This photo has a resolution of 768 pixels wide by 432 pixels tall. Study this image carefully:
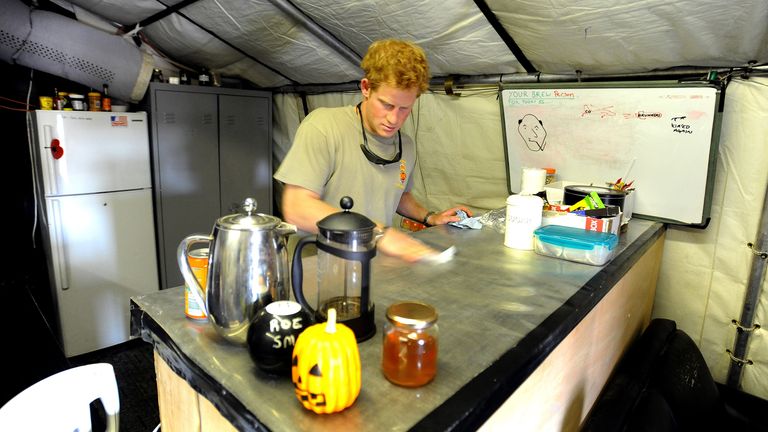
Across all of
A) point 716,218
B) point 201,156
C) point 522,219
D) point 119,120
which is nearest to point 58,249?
point 119,120

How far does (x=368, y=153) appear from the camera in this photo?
1595mm

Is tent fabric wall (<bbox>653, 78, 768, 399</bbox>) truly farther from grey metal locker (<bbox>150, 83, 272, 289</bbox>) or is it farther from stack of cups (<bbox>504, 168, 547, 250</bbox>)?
grey metal locker (<bbox>150, 83, 272, 289</bbox>)

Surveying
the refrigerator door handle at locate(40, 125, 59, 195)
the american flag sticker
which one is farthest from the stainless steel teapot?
the american flag sticker

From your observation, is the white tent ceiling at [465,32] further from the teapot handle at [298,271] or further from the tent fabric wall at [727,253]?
the teapot handle at [298,271]

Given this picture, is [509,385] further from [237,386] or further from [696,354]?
[696,354]

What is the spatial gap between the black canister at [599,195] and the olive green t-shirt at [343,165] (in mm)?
643

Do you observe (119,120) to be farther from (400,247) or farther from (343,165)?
(400,247)

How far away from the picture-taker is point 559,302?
103cm

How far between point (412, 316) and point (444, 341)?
0.64ft

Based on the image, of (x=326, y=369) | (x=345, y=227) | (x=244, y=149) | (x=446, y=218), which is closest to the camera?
(x=326, y=369)

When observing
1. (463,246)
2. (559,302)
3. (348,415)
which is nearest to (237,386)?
(348,415)

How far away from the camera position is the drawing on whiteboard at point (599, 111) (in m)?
1.82

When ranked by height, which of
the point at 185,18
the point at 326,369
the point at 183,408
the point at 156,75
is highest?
the point at 185,18

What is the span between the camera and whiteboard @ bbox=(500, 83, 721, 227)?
5.37 feet
